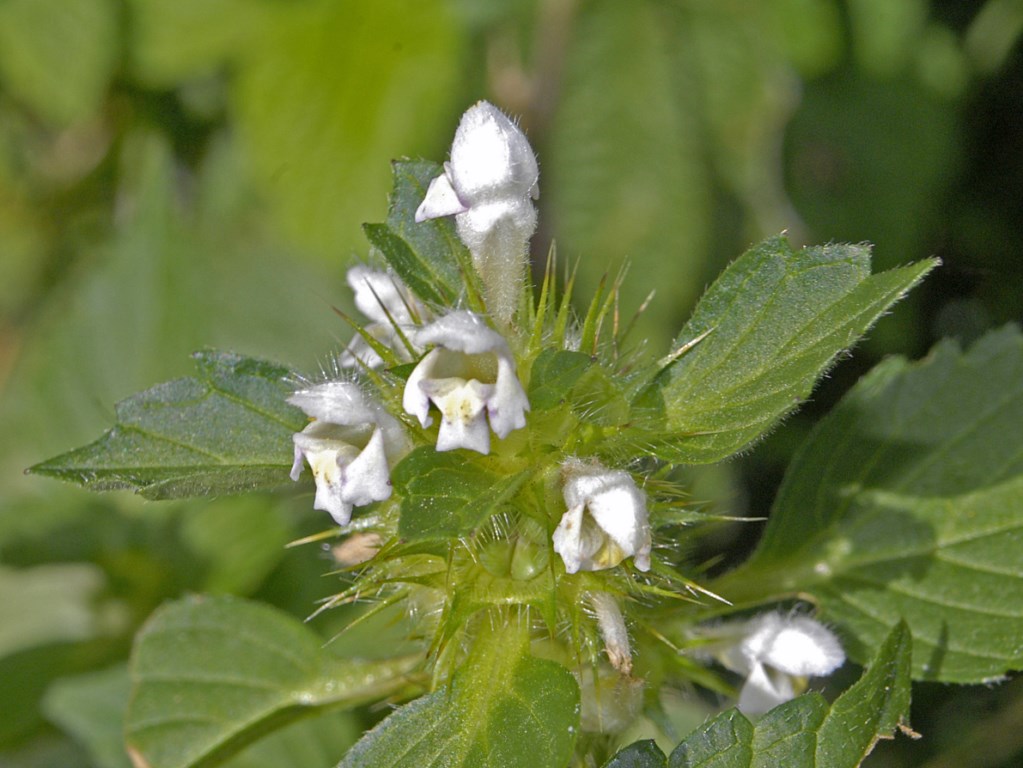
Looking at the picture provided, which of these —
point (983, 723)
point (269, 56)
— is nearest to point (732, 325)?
point (983, 723)

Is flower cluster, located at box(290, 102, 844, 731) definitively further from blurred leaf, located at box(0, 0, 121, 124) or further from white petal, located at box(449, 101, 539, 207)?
blurred leaf, located at box(0, 0, 121, 124)

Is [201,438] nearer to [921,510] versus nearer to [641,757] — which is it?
[641,757]

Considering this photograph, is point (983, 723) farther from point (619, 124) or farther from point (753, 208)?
point (619, 124)

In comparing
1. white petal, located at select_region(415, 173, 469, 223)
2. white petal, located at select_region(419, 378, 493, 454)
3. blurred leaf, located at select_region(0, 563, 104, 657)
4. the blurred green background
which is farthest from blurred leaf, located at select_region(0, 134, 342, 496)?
white petal, located at select_region(419, 378, 493, 454)

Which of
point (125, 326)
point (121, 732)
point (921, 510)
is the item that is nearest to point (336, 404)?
point (921, 510)

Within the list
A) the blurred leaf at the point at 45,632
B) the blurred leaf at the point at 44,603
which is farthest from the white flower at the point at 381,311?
the blurred leaf at the point at 44,603
